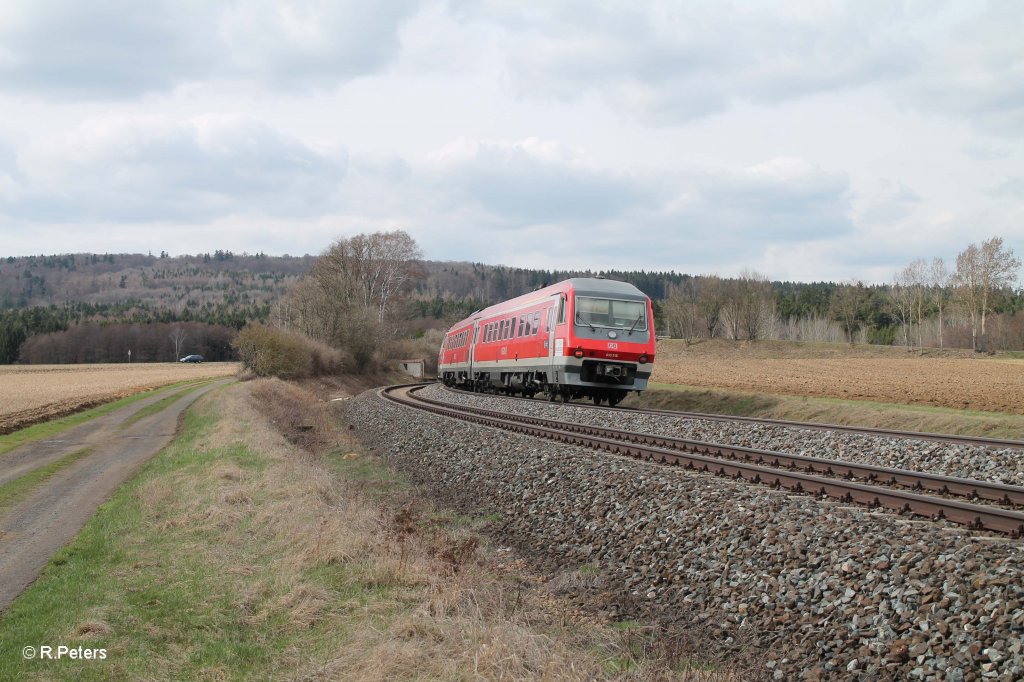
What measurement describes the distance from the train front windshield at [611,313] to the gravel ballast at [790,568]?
32.1 feet

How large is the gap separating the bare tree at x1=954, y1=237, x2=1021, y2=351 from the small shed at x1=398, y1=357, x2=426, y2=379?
154 feet

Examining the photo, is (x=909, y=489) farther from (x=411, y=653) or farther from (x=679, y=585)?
(x=411, y=653)

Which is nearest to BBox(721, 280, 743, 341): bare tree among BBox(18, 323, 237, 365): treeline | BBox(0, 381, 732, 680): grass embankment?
BBox(18, 323, 237, 365): treeline

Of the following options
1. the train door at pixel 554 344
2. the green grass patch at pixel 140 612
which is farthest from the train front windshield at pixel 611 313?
the green grass patch at pixel 140 612

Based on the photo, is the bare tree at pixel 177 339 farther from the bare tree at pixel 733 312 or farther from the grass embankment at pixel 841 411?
the grass embankment at pixel 841 411

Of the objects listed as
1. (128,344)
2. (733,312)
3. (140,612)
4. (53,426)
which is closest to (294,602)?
(140,612)

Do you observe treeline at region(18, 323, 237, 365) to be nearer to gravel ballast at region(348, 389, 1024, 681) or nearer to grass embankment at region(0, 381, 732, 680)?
grass embankment at region(0, 381, 732, 680)

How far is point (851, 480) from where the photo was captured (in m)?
10.2

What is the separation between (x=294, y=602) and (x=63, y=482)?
971cm

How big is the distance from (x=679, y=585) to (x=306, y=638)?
3517mm

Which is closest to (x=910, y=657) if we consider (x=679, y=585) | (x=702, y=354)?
(x=679, y=585)

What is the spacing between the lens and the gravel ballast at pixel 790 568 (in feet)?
17.4

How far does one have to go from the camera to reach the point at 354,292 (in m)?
64.1

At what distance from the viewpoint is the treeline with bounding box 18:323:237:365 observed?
360 feet
